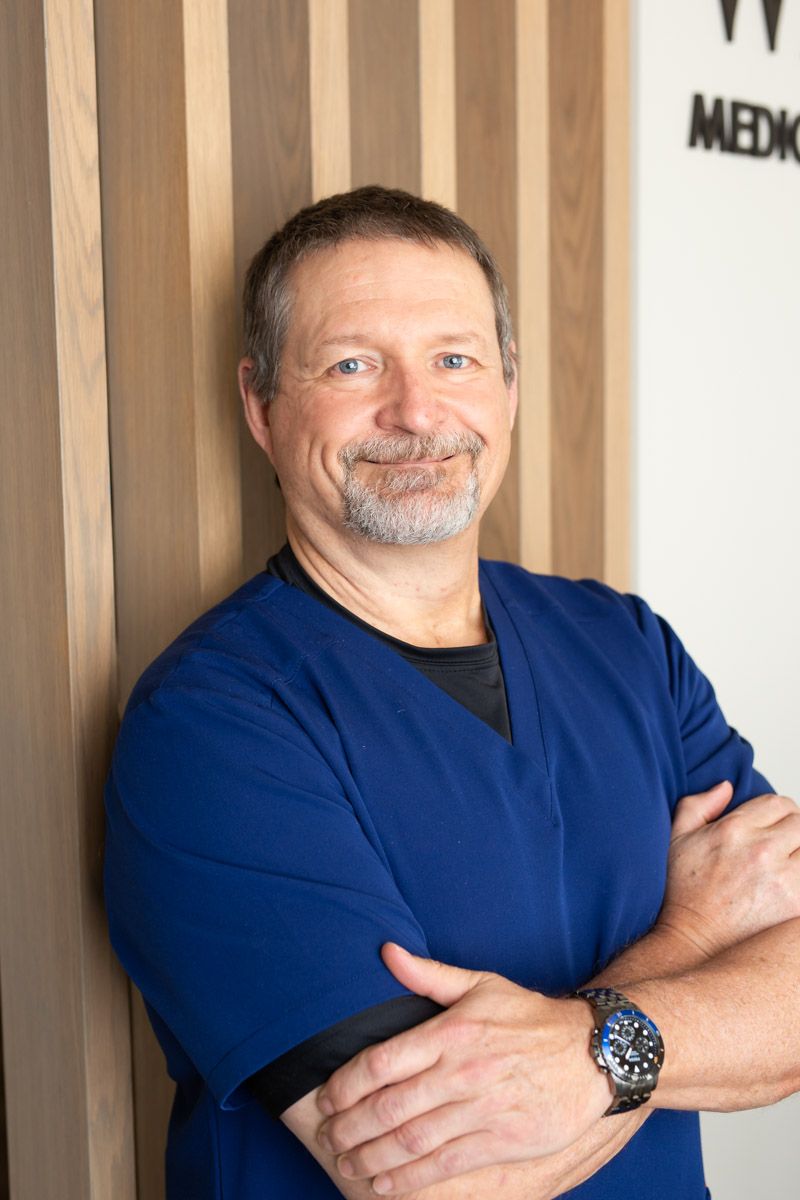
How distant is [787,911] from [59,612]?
34.4 inches

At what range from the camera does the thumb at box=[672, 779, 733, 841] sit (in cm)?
148

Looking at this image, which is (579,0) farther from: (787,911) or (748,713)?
(787,911)

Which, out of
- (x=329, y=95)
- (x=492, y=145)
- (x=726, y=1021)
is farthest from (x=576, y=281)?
(x=726, y=1021)

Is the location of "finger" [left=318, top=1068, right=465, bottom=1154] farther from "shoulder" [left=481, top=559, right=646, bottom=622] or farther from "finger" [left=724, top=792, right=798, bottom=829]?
"shoulder" [left=481, top=559, right=646, bottom=622]

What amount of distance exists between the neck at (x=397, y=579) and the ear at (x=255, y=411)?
0.11 m

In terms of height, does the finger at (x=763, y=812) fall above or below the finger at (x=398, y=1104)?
above

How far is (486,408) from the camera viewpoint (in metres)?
1.51

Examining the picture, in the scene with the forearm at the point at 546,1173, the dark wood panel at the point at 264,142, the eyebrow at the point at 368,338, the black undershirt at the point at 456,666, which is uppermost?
the dark wood panel at the point at 264,142

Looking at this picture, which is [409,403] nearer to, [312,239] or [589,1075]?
[312,239]

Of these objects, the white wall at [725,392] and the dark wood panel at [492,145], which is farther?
the white wall at [725,392]

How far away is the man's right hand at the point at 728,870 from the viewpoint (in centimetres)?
136

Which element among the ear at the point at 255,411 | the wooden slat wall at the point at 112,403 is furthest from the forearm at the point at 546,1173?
the ear at the point at 255,411

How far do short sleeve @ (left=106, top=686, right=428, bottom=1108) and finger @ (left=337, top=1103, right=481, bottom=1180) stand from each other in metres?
0.10

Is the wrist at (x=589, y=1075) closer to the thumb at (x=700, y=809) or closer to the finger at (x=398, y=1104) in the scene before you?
the finger at (x=398, y=1104)
